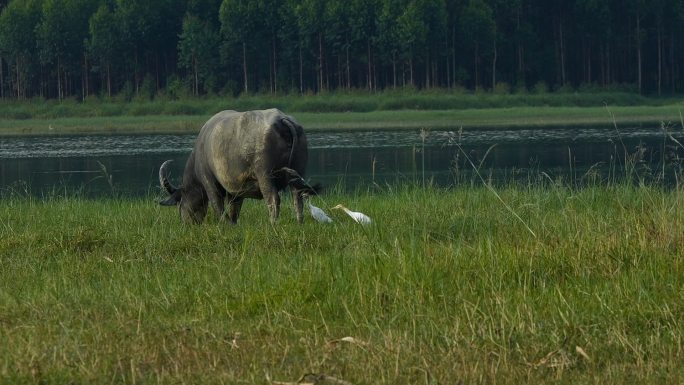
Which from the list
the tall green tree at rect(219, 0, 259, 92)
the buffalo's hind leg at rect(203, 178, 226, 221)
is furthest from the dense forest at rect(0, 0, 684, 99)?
the buffalo's hind leg at rect(203, 178, 226, 221)

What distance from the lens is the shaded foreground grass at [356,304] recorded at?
6.10m

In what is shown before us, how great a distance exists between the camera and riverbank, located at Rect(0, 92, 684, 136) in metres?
55.5

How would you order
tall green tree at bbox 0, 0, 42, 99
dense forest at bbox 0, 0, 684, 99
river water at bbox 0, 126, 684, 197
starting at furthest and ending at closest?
tall green tree at bbox 0, 0, 42, 99 < dense forest at bbox 0, 0, 684, 99 < river water at bbox 0, 126, 684, 197

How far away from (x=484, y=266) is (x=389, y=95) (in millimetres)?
56983

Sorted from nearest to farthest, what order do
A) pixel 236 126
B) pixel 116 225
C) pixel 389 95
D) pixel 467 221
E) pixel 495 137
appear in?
pixel 467 221 < pixel 116 225 < pixel 236 126 < pixel 495 137 < pixel 389 95

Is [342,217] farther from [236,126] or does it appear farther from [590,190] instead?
[590,190]

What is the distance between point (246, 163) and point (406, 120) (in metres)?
43.9

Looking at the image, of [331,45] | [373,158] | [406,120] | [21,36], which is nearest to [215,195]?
[373,158]

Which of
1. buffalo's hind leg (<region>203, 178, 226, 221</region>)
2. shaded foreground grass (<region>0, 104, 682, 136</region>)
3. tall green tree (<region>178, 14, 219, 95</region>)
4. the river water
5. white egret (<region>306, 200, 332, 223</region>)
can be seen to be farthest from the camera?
tall green tree (<region>178, 14, 219, 95</region>)

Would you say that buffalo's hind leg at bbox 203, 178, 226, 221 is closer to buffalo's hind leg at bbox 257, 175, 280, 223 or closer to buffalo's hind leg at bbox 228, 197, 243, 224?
buffalo's hind leg at bbox 228, 197, 243, 224

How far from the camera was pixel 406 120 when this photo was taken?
56.2 m

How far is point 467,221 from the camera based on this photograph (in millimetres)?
11047

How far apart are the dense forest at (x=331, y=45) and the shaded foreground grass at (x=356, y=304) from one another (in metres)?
54.6

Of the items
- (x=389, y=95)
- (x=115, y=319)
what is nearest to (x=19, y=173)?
(x=115, y=319)
